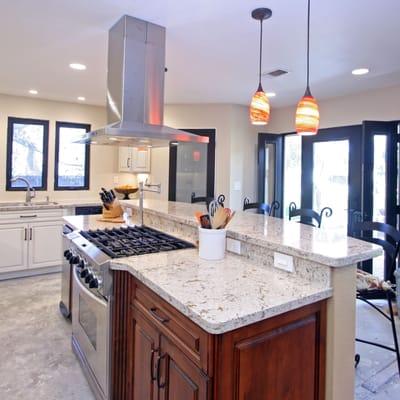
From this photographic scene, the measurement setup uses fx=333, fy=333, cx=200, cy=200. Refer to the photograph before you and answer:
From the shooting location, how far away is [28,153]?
16.7 feet

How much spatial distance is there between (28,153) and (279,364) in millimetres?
4962

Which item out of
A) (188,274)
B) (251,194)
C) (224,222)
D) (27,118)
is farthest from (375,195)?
(27,118)

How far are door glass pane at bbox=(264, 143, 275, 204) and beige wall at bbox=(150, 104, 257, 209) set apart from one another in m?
0.39

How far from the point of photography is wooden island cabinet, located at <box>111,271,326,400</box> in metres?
1.16

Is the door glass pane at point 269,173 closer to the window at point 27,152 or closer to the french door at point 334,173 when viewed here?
the french door at point 334,173

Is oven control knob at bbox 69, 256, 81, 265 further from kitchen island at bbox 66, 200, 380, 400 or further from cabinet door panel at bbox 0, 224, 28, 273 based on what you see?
cabinet door panel at bbox 0, 224, 28, 273

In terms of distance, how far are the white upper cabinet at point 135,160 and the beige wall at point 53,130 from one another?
0.30 metres

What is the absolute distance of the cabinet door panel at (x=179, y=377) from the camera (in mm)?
1182

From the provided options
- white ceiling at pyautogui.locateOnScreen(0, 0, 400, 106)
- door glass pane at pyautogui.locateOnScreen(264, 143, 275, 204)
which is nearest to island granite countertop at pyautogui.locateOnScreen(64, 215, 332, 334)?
white ceiling at pyautogui.locateOnScreen(0, 0, 400, 106)

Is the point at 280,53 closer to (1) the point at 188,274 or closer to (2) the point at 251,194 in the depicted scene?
(1) the point at 188,274

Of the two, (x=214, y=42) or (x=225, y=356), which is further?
(x=214, y=42)

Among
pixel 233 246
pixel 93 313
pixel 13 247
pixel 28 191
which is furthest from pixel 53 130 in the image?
pixel 233 246

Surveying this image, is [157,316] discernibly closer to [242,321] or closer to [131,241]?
[242,321]

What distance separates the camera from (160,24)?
2.56m
